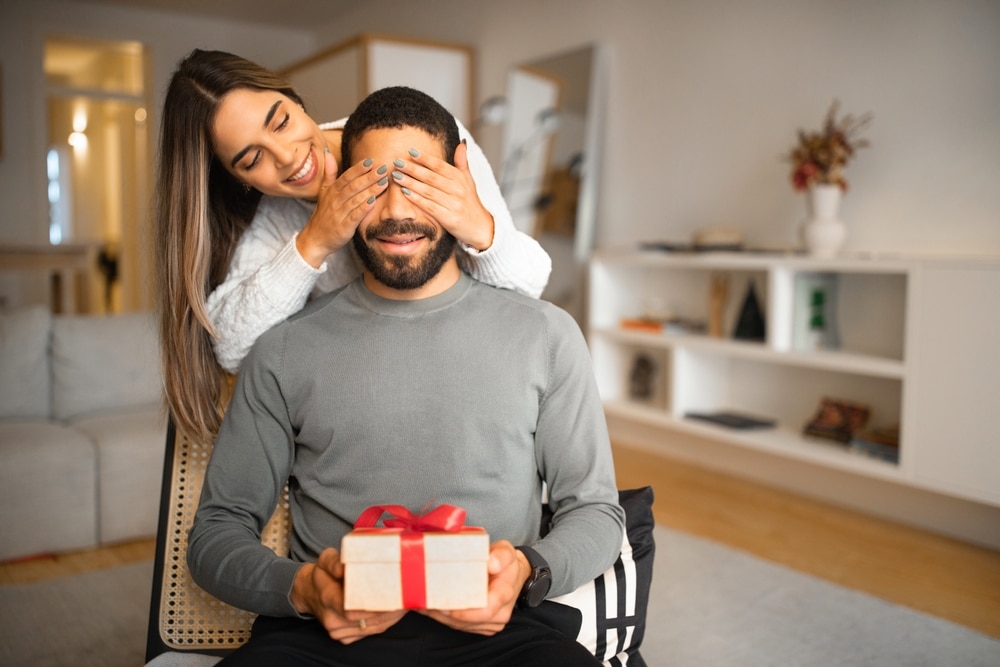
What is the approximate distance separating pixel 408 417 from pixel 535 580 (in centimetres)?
32

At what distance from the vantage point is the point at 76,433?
9.49 feet

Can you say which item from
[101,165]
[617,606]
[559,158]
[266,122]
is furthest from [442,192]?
[101,165]

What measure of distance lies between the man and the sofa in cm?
154

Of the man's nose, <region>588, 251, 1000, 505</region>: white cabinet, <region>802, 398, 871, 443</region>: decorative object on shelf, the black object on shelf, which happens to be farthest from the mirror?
the man's nose

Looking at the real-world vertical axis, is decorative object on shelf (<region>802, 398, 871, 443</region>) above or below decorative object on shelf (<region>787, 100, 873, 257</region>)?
below

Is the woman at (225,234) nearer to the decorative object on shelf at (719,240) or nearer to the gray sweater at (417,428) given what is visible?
the gray sweater at (417,428)

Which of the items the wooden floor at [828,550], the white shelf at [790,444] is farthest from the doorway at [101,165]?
the white shelf at [790,444]

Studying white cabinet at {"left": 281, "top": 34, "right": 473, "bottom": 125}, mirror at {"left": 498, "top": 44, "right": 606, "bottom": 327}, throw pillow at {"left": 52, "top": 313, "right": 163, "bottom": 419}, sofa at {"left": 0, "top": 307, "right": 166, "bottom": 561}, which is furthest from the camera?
white cabinet at {"left": 281, "top": 34, "right": 473, "bottom": 125}

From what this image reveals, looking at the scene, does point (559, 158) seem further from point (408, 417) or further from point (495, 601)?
point (495, 601)

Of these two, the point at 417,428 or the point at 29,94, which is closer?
the point at 417,428

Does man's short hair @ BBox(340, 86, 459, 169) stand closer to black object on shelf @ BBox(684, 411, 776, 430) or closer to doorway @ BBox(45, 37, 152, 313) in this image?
black object on shelf @ BBox(684, 411, 776, 430)

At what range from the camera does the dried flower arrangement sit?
9.98ft

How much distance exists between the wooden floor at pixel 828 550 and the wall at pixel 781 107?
3.42 ft

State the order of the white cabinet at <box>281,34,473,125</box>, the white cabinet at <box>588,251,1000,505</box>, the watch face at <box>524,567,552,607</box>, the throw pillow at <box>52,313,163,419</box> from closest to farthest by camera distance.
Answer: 1. the watch face at <box>524,567,552,607</box>
2. the white cabinet at <box>588,251,1000,505</box>
3. the throw pillow at <box>52,313,163,419</box>
4. the white cabinet at <box>281,34,473,125</box>
